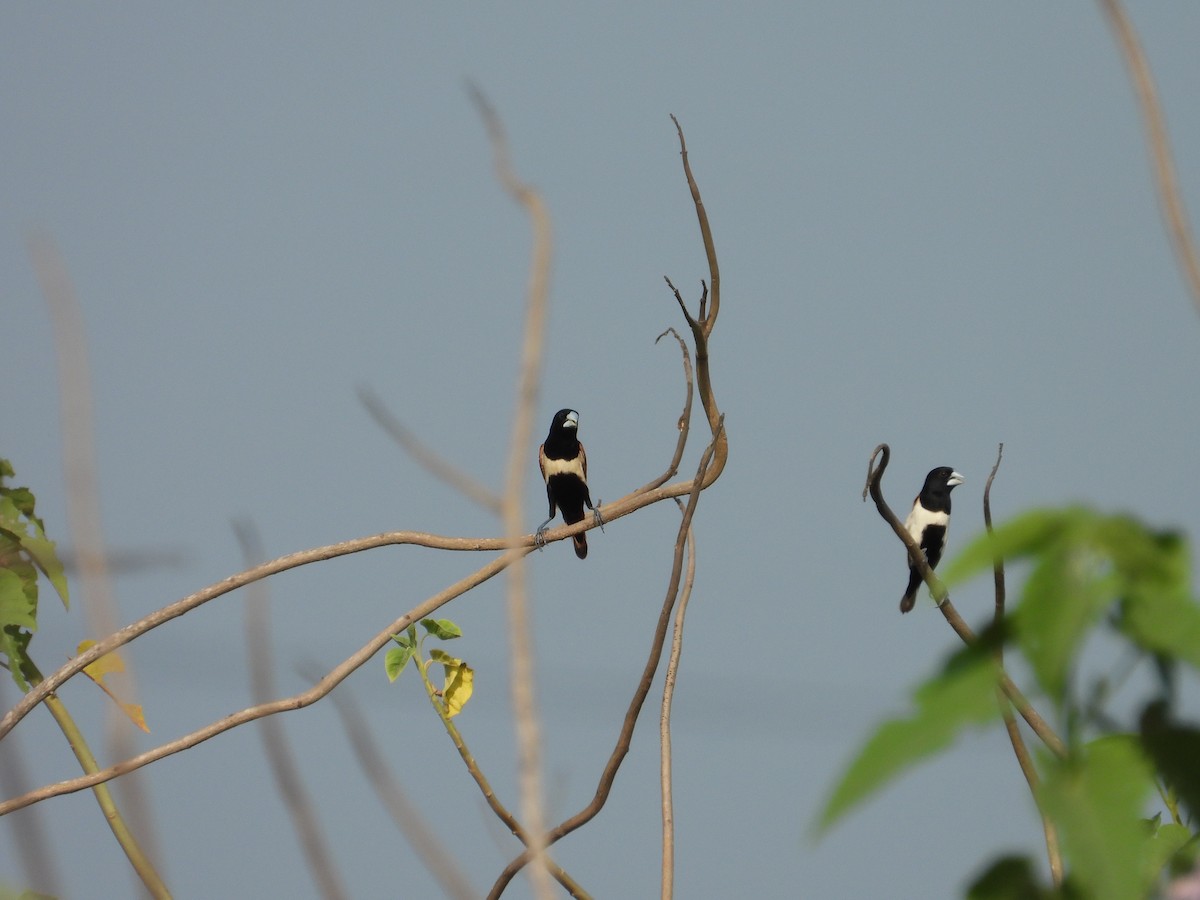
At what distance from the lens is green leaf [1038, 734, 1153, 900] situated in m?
0.62

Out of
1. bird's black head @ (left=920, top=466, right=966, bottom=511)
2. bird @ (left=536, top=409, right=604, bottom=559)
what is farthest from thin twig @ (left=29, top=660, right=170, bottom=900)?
bird's black head @ (left=920, top=466, right=966, bottom=511)

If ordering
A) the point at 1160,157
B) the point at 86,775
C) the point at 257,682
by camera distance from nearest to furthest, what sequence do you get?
1. the point at 1160,157
2. the point at 257,682
3. the point at 86,775

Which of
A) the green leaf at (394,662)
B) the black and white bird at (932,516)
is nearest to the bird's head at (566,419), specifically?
the black and white bird at (932,516)

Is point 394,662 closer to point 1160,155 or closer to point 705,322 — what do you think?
point 705,322

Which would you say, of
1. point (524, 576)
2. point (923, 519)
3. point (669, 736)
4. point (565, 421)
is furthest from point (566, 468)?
point (524, 576)

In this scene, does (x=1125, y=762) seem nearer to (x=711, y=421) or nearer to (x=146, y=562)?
(x=146, y=562)

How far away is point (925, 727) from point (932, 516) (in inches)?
380

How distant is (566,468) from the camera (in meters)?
10.0

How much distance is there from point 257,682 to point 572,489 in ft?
29.6

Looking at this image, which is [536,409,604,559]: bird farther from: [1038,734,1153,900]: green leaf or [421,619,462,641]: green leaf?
[1038,734,1153,900]: green leaf

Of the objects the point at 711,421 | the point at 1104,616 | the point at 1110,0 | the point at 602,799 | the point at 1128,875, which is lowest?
the point at 602,799

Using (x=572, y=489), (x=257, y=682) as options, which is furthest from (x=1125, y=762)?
(x=572, y=489)

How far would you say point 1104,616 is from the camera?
66 cm

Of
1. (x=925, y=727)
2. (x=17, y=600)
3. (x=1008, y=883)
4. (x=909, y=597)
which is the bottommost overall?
(x=909, y=597)
